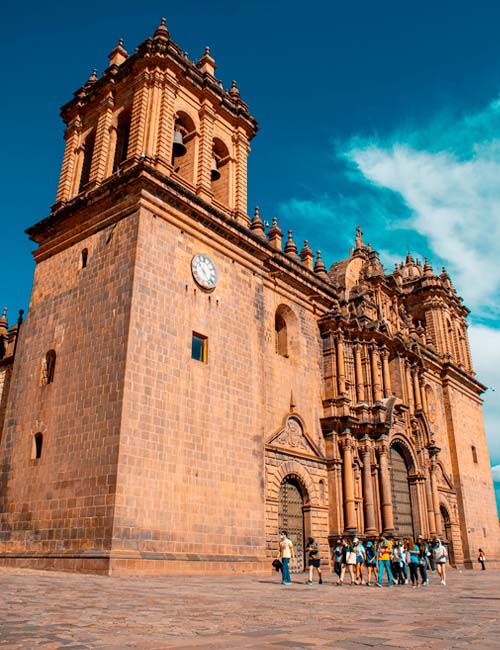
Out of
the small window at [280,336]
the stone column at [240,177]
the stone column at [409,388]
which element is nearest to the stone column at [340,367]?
the small window at [280,336]

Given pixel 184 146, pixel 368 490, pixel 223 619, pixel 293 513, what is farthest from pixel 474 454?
pixel 223 619

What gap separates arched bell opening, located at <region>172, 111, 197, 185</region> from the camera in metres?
19.0

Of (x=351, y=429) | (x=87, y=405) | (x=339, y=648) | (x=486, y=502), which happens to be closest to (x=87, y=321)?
(x=87, y=405)

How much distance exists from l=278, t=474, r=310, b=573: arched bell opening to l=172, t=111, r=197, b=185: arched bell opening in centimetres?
1013

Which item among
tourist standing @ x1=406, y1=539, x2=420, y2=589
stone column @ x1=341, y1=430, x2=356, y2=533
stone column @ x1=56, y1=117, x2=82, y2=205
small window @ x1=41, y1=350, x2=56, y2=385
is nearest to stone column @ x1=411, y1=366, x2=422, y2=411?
stone column @ x1=341, y1=430, x2=356, y2=533

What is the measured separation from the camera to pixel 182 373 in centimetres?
1529

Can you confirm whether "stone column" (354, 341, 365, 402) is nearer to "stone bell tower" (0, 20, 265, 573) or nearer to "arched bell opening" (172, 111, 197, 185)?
"stone bell tower" (0, 20, 265, 573)

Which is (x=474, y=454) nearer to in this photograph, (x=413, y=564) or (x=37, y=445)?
(x=413, y=564)

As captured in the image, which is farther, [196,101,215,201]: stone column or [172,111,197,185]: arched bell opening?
[172,111,197,185]: arched bell opening

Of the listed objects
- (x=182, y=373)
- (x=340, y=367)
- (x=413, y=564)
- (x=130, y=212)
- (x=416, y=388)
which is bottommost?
(x=413, y=564)

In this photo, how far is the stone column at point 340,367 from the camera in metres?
21.5

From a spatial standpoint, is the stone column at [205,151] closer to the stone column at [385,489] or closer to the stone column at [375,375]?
the stone column at [375,375]

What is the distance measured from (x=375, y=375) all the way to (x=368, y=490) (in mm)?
4692

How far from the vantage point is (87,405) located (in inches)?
571
